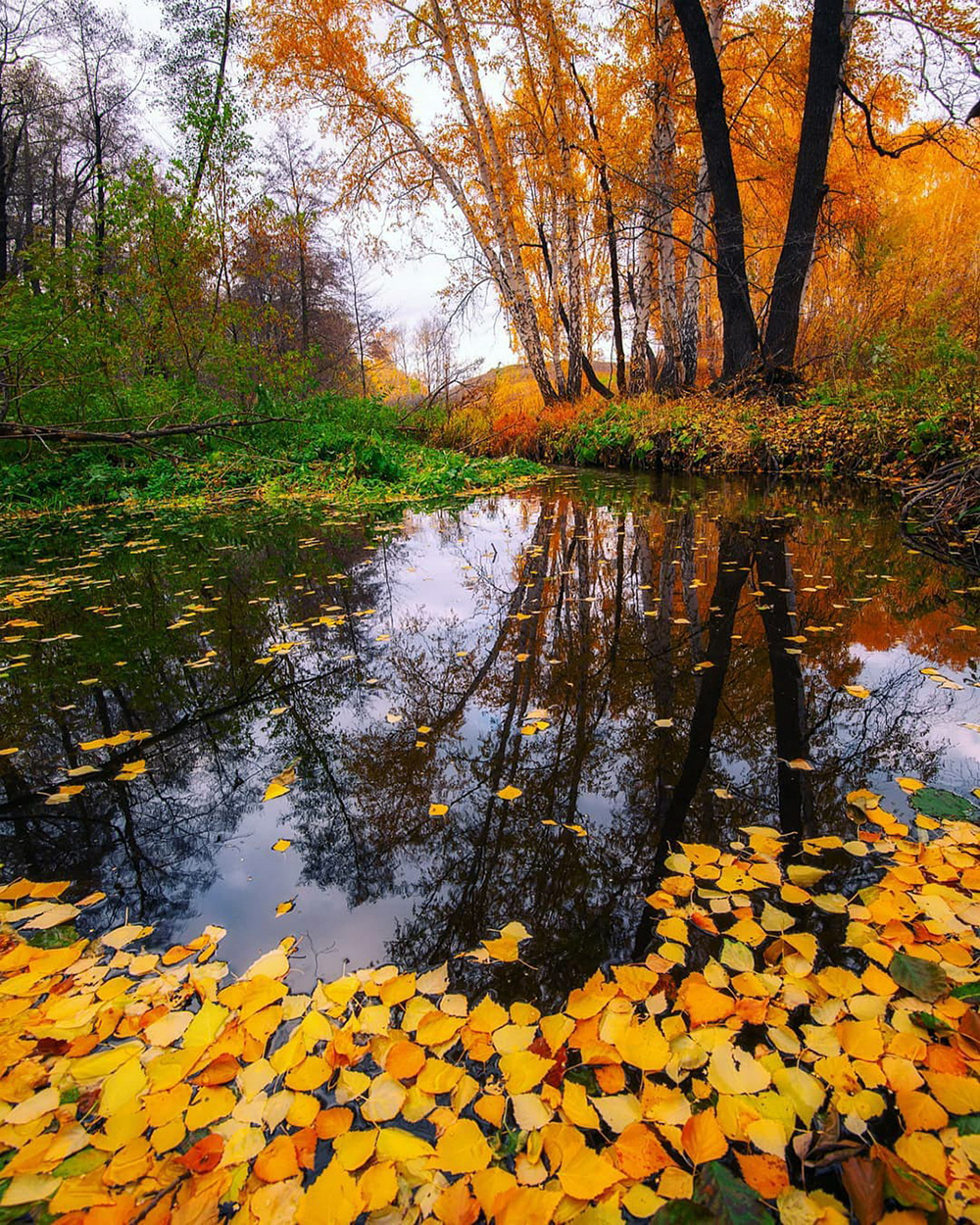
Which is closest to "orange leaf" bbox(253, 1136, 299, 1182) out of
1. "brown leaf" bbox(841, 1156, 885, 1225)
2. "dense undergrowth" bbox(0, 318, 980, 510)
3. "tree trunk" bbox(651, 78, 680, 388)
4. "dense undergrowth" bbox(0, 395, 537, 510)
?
"brown leaf" bbox(841, 1156, 885, 1225)

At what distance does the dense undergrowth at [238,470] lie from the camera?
316 inches

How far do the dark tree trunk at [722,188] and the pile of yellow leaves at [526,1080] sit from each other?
8093 millimetres

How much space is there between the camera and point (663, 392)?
952 centimetres

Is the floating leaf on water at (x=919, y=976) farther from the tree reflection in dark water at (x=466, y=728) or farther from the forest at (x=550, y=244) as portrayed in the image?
the forest at (x=550, y=244)

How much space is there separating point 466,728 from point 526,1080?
125 cm

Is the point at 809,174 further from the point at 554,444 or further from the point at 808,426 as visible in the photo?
the point at 554,444

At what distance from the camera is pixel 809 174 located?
6906 millimetres

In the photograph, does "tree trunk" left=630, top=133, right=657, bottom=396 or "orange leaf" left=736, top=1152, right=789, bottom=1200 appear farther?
"tree trunk" left=630, top=133, right=657, bottom=396

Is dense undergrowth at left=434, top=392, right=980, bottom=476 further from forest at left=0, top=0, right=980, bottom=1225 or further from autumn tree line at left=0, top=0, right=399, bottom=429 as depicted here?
autumn tree line at left=0, top=0, right=399, bottom=429

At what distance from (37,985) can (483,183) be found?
12.5 meters

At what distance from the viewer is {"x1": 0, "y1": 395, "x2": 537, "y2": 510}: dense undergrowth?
8031 mm

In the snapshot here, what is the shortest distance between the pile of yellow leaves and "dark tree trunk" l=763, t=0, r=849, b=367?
309 inches

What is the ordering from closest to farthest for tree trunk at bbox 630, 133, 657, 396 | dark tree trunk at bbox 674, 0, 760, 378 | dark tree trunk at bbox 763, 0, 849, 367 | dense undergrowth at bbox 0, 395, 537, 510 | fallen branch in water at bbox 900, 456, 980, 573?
1. fallen branch in water at bbox 900, 456, 980, 573
2. dark tree trunk at bbox 763, 0, 849, 367
3. dark tree trunk at bbox 674, 0, 760, 378
4. dense undergrowth at bbox 0, 395, 537, 510
5. tree trunk at bbox 630, 133, 657, 396

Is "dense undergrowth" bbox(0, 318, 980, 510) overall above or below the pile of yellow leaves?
above
